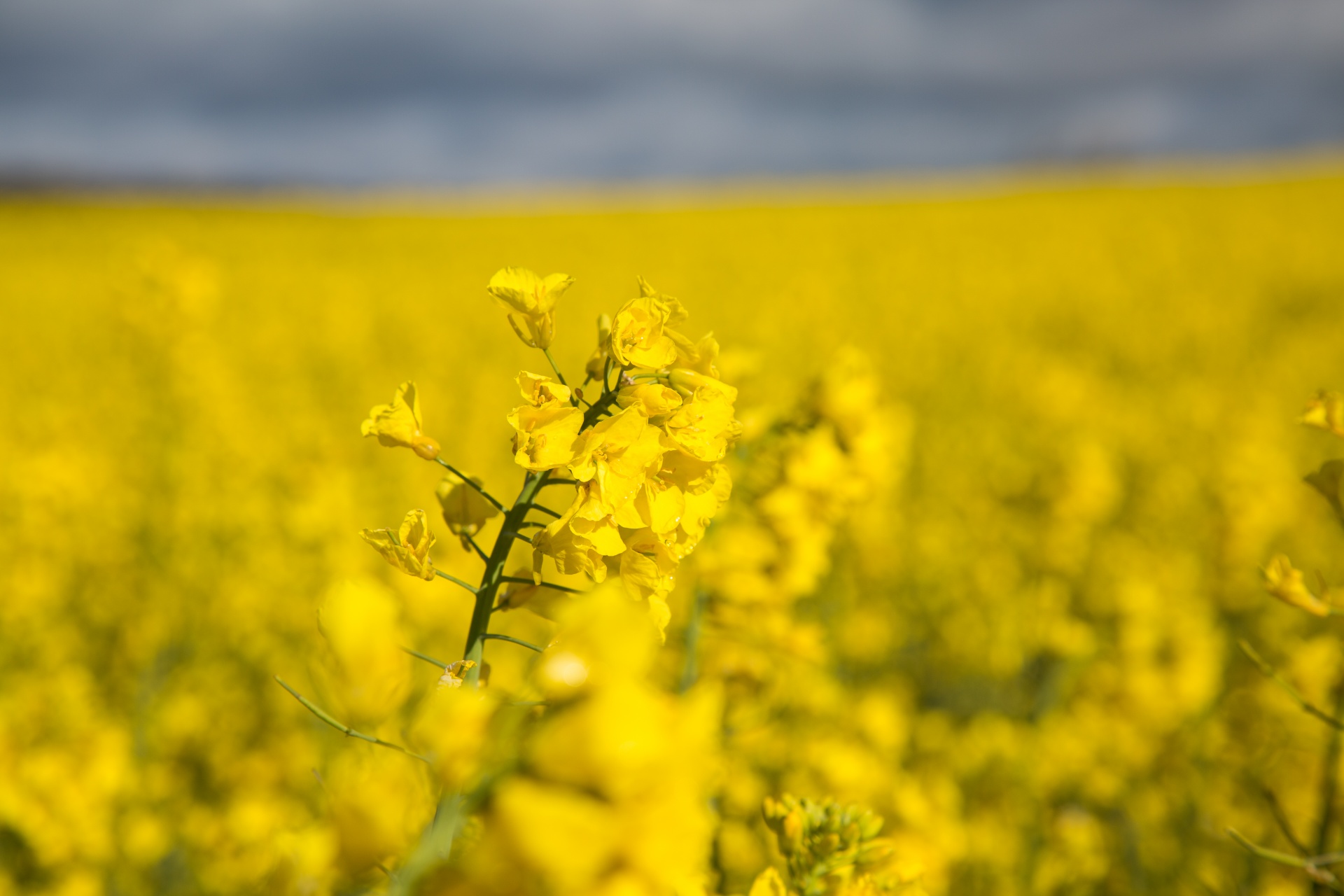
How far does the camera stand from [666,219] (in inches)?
1145

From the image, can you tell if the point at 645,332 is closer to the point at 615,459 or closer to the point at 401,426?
the point at 615,459

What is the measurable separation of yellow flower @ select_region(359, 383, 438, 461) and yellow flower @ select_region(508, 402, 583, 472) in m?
0.15

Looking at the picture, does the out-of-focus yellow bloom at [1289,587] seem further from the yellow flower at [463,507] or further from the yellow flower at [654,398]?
the yellow flower at [463,507]

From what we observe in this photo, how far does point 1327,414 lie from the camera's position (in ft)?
4.19

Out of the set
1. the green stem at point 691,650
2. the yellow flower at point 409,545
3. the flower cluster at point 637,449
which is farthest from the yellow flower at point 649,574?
the green stem at point 691,650

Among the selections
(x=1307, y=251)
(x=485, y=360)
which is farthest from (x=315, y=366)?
(x=1307, y=251)

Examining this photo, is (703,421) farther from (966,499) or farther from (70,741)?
(966,499)

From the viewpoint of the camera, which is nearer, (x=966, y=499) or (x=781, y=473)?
(x=781, y=473)

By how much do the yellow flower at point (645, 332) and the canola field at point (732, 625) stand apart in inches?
2.4

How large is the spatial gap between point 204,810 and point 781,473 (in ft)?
9.95

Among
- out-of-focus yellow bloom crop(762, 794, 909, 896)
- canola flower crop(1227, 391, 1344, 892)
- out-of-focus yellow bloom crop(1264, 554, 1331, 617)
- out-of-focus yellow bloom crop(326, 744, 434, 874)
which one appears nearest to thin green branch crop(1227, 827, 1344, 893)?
canola flower crop(1227, 391, 1344, 892)

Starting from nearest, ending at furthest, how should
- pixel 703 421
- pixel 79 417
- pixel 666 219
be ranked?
pixel 703 421 < pixel 79 417 < pixel 666 219

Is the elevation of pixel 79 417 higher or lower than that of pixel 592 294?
lower

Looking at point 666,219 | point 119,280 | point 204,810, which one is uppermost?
point 666,219
